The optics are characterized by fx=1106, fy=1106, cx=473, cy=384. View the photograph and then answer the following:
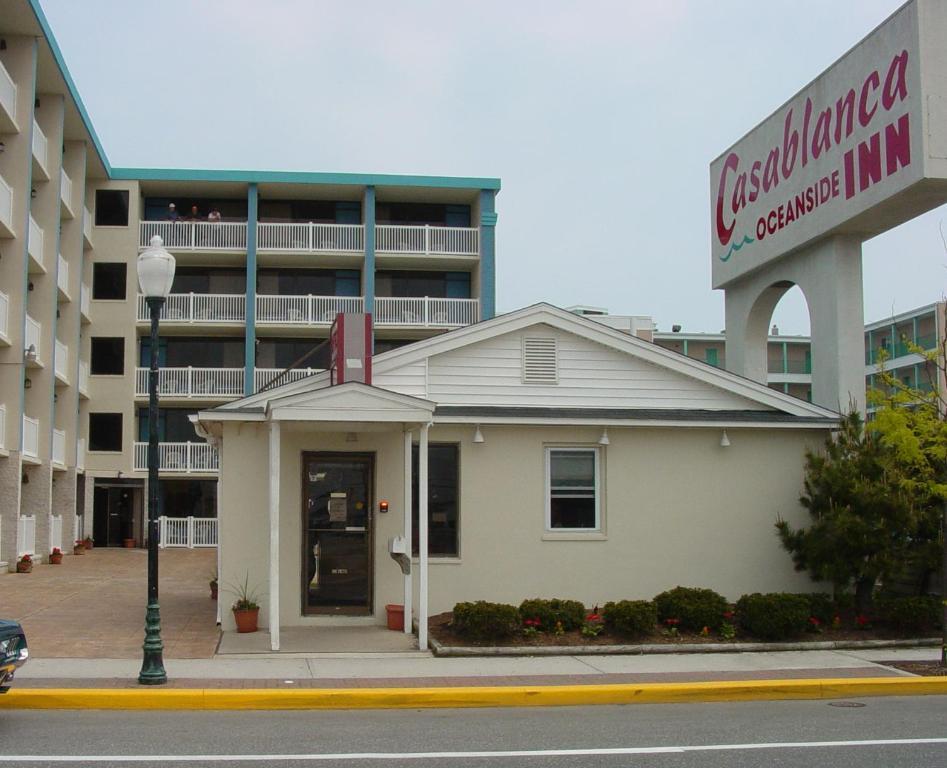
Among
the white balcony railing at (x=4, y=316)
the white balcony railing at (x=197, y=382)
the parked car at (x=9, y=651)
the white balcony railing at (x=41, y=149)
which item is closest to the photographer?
the parked car at (x=9, y=651)

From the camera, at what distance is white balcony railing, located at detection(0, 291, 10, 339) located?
1122 inches

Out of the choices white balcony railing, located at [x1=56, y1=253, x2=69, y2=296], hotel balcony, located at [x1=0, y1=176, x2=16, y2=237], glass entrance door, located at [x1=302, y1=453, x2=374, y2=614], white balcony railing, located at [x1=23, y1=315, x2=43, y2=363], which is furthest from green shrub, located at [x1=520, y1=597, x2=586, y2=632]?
white balcony railing, located at [x1=56, y1=253, x2=69, y2=296]

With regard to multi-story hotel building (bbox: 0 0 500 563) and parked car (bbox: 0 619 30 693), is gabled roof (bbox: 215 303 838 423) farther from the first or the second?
multi-story hotel building (bbox: 0 0 500 563)

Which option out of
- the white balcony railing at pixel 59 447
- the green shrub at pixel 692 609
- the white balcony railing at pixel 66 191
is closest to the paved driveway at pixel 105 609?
the green shrub at pixel 692 609

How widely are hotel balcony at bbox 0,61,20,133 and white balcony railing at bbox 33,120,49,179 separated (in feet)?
6.63

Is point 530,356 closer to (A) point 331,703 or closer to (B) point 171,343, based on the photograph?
(A) point 331,703

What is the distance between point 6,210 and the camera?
2873 cm

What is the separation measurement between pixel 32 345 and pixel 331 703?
22.8 m

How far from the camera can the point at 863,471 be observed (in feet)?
51.1

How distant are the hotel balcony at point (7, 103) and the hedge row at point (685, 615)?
67.9 feet

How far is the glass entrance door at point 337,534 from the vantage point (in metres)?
15.7

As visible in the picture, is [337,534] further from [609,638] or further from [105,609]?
[105,609]

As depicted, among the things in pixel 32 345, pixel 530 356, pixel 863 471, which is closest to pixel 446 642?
pixel 530 356

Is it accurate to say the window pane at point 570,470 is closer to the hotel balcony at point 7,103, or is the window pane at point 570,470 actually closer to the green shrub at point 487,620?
the green shrub at point 487,620
